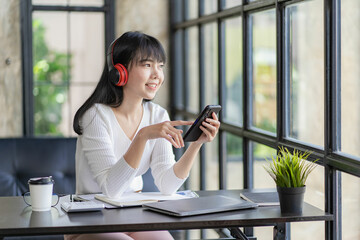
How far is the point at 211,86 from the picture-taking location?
4.39m

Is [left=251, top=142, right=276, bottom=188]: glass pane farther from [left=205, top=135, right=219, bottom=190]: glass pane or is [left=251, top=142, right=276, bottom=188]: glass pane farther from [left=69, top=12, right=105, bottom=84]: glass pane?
[left=69, top=12, right=105, bottom=84]: glass pane

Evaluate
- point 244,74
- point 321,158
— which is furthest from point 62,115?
point 321,158

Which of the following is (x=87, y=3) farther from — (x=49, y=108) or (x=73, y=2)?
(x=49, y=108)

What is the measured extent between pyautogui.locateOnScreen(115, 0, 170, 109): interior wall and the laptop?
2.96 meters

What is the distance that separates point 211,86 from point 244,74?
1280mm

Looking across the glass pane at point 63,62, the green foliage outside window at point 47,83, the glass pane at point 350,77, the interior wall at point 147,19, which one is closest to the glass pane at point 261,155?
the glass pane at point 350,77

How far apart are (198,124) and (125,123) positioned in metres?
0.45

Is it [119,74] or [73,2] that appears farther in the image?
[73,2]

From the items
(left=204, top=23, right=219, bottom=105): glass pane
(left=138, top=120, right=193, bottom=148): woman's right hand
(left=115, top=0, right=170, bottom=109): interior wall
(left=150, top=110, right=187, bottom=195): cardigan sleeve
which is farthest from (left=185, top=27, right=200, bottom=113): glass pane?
(left=138, top=120, right=193, bottom=148): woman's right hand

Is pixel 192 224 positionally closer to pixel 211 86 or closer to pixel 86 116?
pixel 86 116

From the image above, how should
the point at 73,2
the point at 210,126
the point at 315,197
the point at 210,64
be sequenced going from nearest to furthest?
the point at 210,126, the point at 315,197, the point at 210,64, the point at 73,2

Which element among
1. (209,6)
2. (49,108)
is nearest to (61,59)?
(49,108)

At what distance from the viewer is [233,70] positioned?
418cm

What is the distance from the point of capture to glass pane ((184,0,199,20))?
14.5 ft
